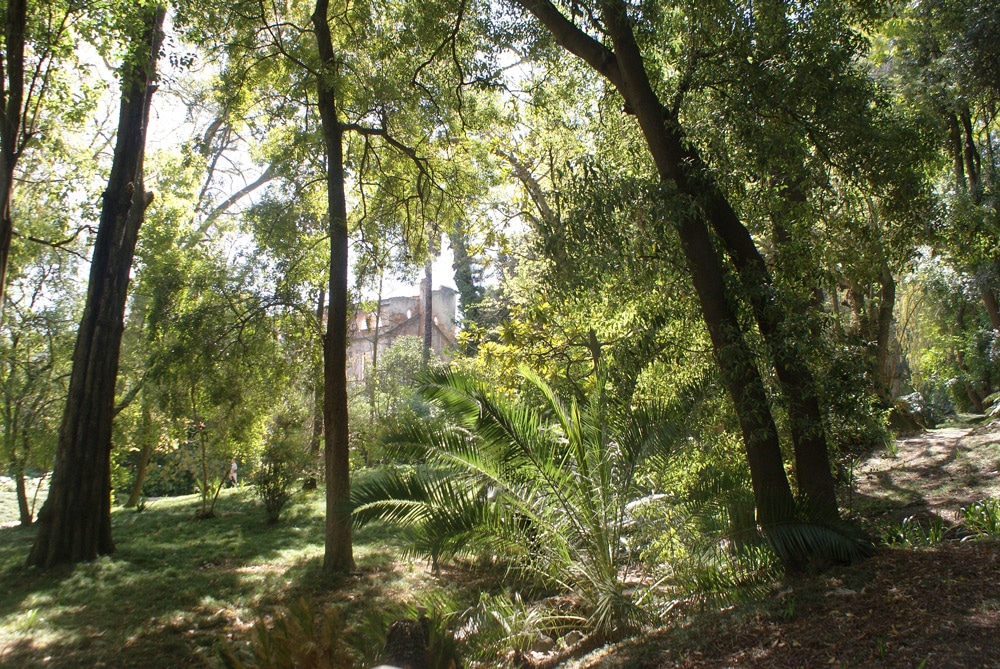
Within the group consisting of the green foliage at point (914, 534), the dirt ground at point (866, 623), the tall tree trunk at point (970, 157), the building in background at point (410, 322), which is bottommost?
the dirt ground at point (866, 623)

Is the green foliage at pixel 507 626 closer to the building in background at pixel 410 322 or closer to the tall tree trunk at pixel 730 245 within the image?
the tall tree trunk at pixel 730 245

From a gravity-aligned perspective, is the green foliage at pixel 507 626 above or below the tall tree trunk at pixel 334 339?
below

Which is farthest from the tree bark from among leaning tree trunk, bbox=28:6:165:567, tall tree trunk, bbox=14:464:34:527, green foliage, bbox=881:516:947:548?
green foliage, bbox=881:516:947:548

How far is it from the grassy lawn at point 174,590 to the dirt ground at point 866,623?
2539mm

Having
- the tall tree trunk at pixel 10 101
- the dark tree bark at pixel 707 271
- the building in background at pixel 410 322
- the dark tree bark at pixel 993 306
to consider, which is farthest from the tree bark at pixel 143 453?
the building in background at pixel 410 322

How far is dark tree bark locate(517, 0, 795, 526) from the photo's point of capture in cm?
684

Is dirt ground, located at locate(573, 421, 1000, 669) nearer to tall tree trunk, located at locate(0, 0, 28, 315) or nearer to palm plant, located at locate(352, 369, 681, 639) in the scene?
palm plant, located at locate(352, 369, 681, 639)

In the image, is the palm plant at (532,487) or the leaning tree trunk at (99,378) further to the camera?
the leaning tree trunk at (99,378)

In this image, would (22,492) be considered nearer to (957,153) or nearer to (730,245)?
(730,245)

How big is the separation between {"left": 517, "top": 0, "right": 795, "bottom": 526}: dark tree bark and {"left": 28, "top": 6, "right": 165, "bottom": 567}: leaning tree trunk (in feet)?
18.8

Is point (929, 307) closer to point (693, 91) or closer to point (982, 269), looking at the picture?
point (982, 269)

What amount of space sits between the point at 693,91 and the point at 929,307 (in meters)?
19.7

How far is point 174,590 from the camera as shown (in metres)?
9.18

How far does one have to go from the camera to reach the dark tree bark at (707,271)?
6836mm
